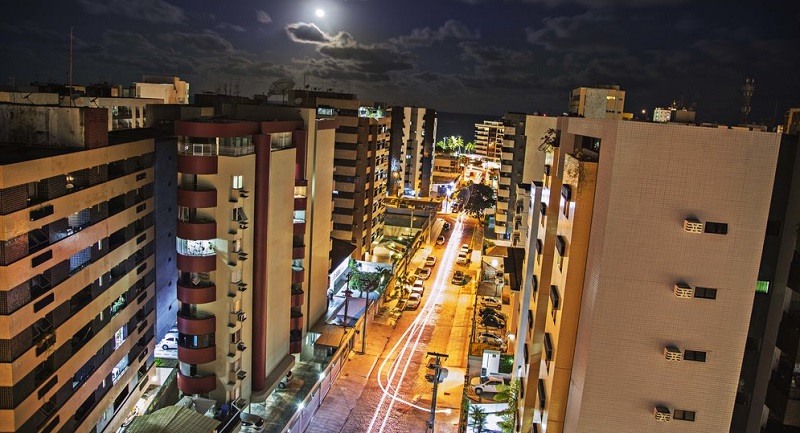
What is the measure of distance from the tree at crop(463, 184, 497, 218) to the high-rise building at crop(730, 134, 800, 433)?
9287 cm

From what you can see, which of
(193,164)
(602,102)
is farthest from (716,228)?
(602,102)

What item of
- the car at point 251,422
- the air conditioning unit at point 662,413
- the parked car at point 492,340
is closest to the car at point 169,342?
the car at point 251,422

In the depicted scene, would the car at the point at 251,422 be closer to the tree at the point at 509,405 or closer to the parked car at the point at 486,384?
the tree at the point at 509,405

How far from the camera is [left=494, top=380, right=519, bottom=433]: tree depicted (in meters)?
36.6

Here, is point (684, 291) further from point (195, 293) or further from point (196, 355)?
point (196, 355)

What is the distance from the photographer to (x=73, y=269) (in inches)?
1067

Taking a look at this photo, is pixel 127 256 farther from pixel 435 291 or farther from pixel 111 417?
pixel 435 291

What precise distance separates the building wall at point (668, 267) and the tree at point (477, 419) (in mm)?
16200

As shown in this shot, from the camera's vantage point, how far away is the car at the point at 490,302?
215 feet

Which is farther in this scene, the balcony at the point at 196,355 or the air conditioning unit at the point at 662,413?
the balcony at the point at 196,355

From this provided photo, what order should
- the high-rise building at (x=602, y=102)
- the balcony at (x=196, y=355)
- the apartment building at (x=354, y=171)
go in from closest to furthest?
the balcony at (x=196, y=355) → the apartment building at (x=354, y=171) → the high-rise building at (x=602, y=102)

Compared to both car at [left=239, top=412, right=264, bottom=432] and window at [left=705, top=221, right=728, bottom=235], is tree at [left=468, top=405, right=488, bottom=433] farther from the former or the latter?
window at [left=705, top=221, right=728, bottom=235]

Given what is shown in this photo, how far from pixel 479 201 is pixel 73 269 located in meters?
98.1

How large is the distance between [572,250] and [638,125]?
6.25 metres
